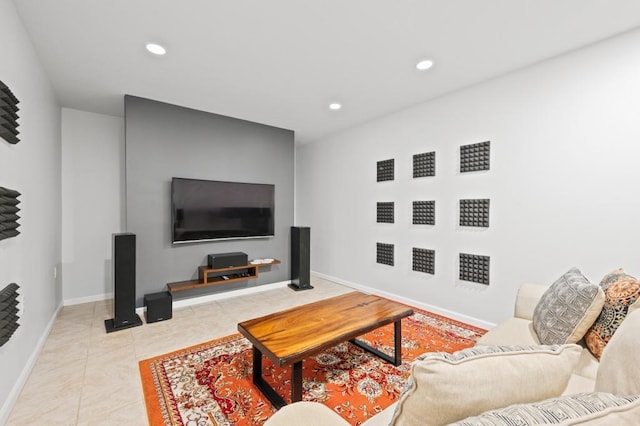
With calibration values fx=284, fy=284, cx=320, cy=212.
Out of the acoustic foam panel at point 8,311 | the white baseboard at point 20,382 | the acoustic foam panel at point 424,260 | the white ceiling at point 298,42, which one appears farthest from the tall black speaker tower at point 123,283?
the acoustic foam panel at point 424,260

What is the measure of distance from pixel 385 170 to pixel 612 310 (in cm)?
289

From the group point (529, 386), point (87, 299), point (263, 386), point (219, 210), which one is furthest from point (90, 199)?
point (529, 386)

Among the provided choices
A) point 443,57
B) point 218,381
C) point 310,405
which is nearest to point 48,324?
point 218,381

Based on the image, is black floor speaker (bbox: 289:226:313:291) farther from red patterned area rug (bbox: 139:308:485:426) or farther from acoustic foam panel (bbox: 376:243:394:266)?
red patterned area rug (bbox: 139:308:485:426)

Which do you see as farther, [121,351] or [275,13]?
[121,351]

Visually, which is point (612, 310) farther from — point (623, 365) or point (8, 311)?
point (8, 311)

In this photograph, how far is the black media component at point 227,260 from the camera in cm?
371

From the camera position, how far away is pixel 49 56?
257 centimetres

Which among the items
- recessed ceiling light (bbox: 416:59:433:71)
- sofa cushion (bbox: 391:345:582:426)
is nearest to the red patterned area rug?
sofa cushion (bbox: 391:345:582:426)

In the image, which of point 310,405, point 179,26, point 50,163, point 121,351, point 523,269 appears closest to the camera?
point 310,405

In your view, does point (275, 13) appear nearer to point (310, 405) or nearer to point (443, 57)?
point (443, 57)

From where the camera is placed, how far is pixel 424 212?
357 centimetres

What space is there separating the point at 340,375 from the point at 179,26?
292 cm

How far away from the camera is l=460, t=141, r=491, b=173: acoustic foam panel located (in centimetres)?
300
